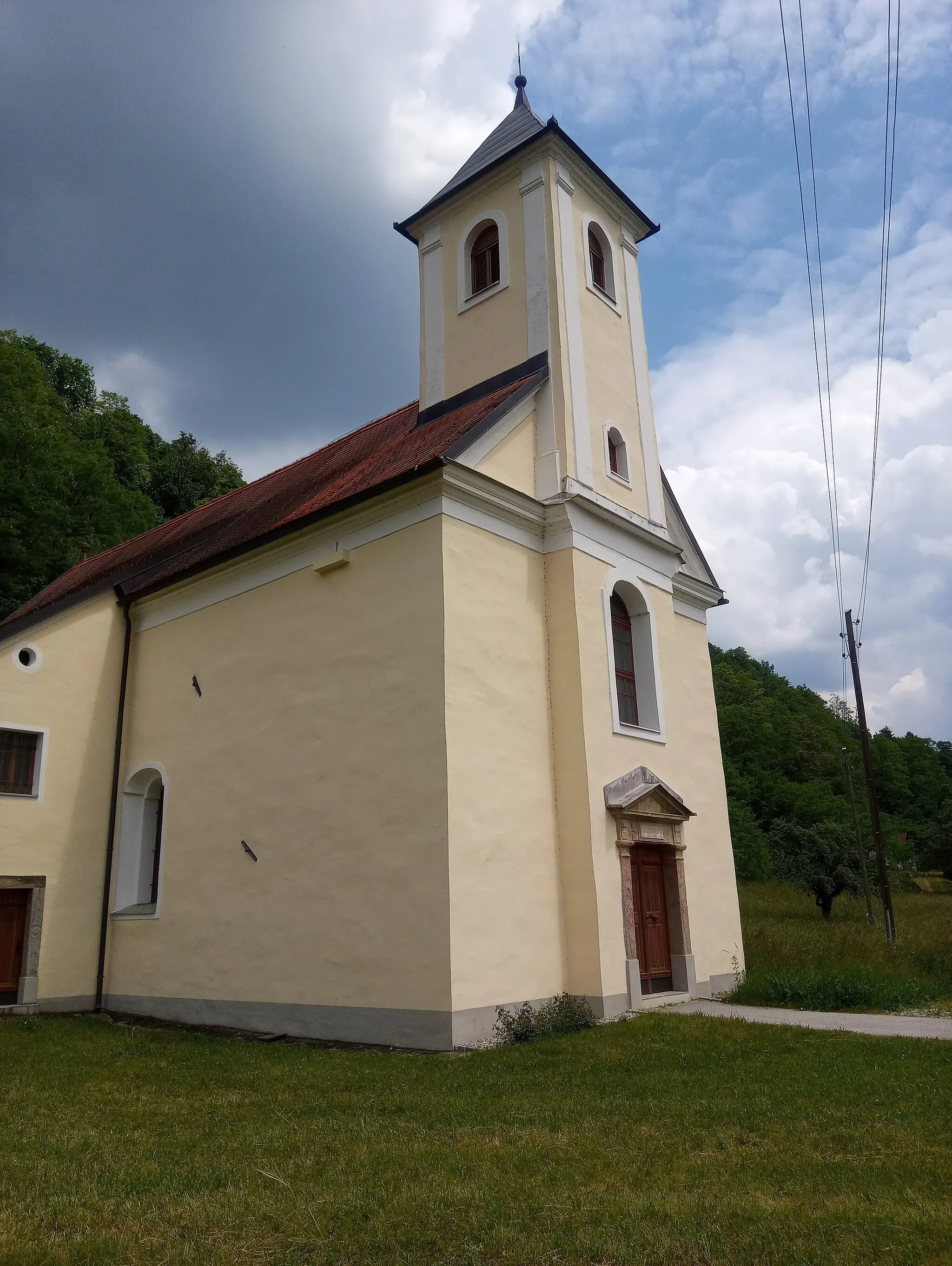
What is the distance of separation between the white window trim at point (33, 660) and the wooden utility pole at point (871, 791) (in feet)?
55.5

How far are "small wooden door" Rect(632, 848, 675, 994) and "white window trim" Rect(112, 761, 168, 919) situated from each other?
7327 millimetres

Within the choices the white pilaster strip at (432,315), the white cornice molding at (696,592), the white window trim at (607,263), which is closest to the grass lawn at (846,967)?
the white cornice molding at (696,592)

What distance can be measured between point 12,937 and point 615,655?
34.0 ft

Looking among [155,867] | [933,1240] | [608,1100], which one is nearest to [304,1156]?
[608,1100]

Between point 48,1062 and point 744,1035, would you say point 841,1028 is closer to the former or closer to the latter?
point 744,1035

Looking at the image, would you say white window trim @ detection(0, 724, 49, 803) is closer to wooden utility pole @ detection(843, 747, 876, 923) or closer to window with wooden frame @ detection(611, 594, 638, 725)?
window with wooden frame @ detection(611, 594, 638, 725)

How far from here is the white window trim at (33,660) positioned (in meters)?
15.4

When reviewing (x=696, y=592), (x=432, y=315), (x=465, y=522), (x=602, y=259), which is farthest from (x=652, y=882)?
(x=602, y=259)

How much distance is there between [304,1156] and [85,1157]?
1425 millimetres

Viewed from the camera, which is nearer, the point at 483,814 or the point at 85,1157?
the point at 85,1157

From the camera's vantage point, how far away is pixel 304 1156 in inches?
240

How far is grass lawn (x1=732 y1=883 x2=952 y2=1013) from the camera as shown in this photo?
42.3ft

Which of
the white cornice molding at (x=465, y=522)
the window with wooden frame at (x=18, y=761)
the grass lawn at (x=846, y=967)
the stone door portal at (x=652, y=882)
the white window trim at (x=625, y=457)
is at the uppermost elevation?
the white window trim at (x=625, y=457)

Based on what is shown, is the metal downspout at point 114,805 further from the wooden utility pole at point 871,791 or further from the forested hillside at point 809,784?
the forested hillside at point 809,784
